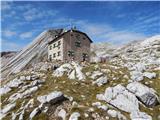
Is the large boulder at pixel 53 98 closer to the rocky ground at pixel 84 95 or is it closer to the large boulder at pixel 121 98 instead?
the rocky ground at pixel 84 95

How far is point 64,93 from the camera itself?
110ft

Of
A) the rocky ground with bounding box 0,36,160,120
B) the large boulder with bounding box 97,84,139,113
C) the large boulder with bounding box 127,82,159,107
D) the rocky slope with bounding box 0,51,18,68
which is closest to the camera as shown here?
the rocky ground with bounding box 0,36,160,120

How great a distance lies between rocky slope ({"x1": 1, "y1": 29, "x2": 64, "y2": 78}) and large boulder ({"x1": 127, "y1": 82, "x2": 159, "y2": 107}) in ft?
169

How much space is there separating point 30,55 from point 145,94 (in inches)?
2360

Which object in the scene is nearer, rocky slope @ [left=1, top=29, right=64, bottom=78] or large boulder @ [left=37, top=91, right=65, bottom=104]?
large boulder @ [left=37, top=91, right=65, bottom=104]

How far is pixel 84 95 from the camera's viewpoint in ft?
112

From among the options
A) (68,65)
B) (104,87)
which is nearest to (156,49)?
(68,65)

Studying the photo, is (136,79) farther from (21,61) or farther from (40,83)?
(21,61)

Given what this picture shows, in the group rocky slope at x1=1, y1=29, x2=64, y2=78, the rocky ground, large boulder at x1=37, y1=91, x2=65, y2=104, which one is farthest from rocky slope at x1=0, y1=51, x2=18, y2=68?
large boulder at x1=37, y1=91, x2=65, y2=104

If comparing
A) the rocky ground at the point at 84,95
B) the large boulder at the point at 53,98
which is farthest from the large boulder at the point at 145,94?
the large boulder at the point at 53,98

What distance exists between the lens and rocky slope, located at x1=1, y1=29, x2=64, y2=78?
80.6 metres

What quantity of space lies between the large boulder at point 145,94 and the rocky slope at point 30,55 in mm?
51361

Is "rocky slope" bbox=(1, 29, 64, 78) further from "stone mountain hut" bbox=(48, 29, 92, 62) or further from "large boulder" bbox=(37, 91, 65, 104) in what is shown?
"large boulder" bbox=(37, 91, 65, 104)

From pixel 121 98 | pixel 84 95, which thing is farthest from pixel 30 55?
pixel 121 98
